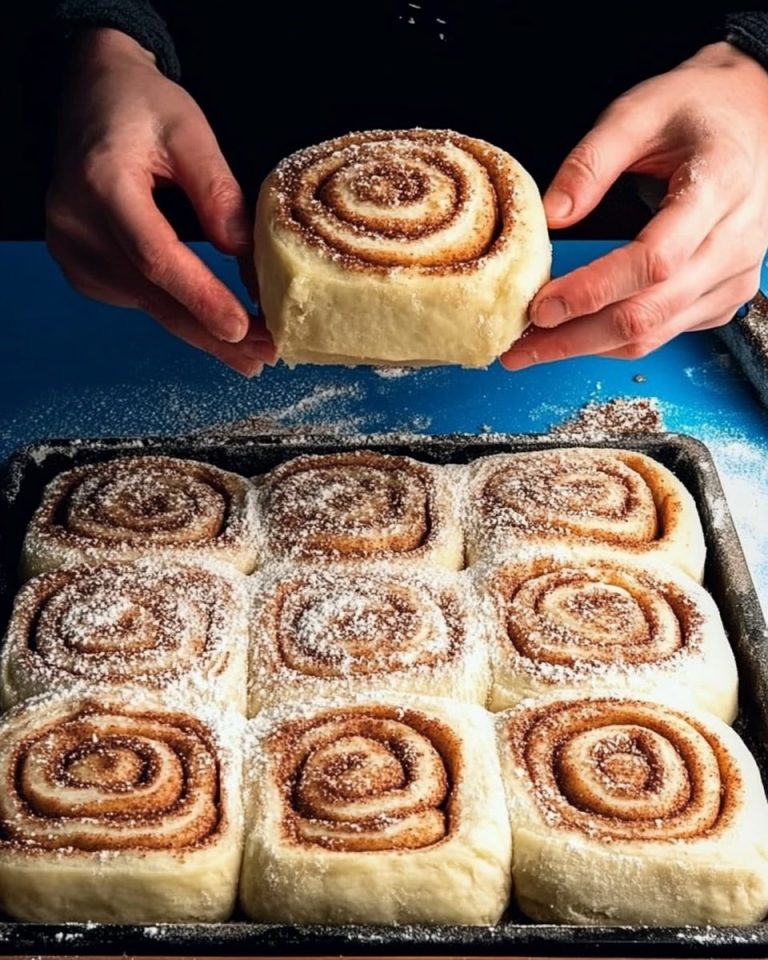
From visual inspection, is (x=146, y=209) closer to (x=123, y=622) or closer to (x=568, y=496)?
(x=123, y=622)

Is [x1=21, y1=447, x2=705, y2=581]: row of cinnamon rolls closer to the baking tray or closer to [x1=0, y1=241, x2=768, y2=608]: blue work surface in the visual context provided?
the baking tray

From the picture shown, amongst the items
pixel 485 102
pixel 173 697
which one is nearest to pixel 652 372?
pixel 485 102

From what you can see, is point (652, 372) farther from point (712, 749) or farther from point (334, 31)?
point (712, 749)

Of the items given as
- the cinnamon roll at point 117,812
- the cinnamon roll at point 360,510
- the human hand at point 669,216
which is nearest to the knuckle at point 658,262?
the human hand at point 669,216

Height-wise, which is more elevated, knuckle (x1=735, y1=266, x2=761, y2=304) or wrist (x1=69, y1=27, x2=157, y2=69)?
knuckle (x1=735, y1=266, x2=761, y2=304)

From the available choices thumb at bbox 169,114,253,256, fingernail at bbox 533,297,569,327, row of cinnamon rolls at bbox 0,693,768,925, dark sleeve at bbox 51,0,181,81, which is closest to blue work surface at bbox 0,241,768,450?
dark sleeve at bbox 51,0,181,81

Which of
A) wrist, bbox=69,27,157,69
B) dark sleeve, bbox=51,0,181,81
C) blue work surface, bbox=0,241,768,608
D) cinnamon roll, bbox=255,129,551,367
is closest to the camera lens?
cinnamon roll, bbox=255,129,551,367

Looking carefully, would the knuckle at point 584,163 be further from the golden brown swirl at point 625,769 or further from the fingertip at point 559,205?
the golden brown swirl at point 625,769
